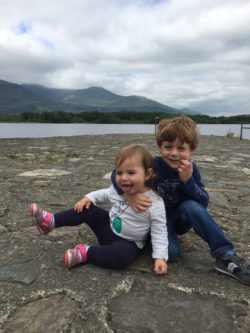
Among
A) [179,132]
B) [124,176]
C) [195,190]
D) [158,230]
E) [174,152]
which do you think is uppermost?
[179,132]

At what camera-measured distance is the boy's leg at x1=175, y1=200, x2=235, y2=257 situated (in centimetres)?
209

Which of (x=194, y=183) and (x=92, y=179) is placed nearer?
(x=194, y=183)

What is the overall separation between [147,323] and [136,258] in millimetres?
777

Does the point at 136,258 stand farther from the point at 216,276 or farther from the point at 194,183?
the point at 194,183

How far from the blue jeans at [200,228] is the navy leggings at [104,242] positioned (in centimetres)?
31

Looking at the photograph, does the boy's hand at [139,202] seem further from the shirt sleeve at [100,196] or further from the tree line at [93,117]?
the tree line at [93,117]

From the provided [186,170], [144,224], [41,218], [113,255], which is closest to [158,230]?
[144,224]

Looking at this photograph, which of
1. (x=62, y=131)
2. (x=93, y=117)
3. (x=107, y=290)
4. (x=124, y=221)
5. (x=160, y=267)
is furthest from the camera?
(x=93, y=117)

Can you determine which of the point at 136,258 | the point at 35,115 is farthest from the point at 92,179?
the point at 35,115

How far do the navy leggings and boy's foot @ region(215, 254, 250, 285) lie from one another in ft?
1.99

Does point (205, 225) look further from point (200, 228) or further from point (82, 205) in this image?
point (82, 205)

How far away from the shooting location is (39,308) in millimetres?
1518

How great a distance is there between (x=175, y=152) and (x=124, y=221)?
66cm

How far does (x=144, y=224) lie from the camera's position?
2.16 meters
